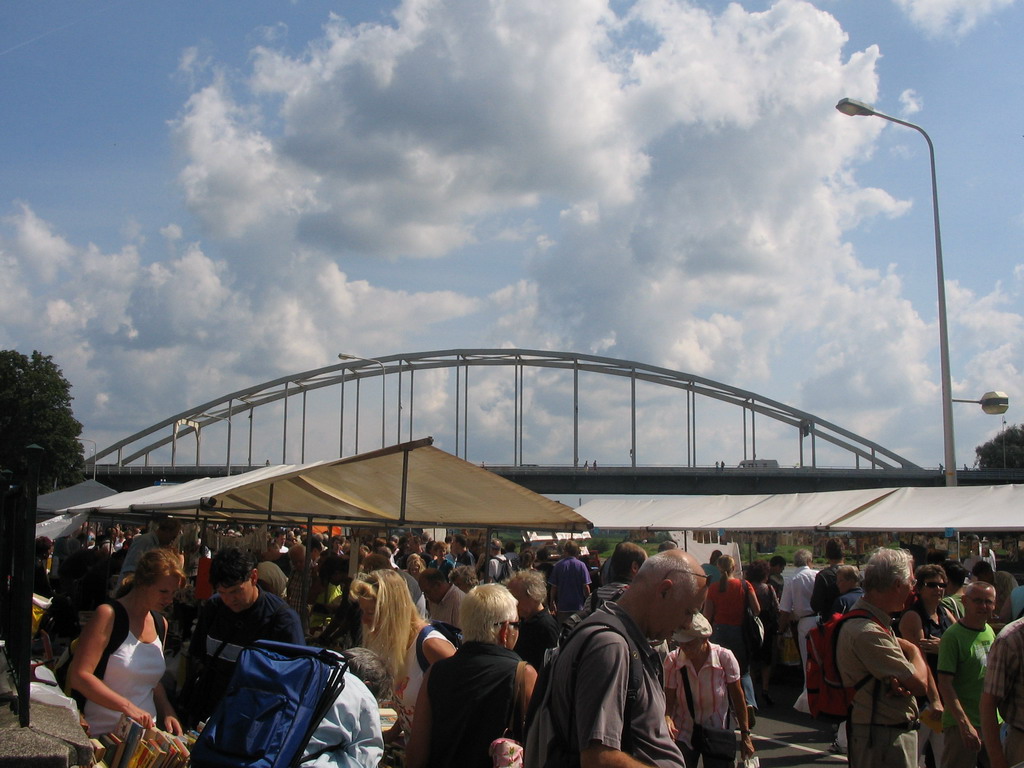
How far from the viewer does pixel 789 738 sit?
10250 millimetres

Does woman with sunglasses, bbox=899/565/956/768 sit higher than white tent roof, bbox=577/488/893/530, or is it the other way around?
white tent roof, bbox=577/488/893/530

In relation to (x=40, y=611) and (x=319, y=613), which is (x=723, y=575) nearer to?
(x=319, y=613)

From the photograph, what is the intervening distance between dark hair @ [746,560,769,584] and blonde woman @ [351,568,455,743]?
352 inches

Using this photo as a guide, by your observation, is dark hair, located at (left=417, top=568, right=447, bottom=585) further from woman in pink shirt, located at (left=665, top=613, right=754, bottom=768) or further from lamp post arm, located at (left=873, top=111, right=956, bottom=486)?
Result: lamp post arm, located at (left=873, top=111, right=956, bottom=486)

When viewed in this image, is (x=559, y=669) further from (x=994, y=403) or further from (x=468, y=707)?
(x=994, y=403)

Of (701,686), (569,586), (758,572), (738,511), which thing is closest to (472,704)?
(701,686)

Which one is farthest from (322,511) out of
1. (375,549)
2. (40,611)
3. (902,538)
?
(902,538)

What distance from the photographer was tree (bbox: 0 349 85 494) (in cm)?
7075

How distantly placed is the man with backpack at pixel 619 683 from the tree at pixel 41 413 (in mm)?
73916

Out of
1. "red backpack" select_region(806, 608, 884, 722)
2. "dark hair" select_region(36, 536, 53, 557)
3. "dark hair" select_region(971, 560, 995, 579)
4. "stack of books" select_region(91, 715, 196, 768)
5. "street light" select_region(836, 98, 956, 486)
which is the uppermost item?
"street light" select_region(836, 98, 956, 486)

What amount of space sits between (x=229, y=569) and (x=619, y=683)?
10.6 ft

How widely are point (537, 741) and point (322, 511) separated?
34.5 feet

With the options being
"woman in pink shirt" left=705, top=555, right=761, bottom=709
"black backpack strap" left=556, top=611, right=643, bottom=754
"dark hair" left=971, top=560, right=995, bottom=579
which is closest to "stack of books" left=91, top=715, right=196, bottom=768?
"black backpack strap" left=556, top=611, right=643, bottom=754

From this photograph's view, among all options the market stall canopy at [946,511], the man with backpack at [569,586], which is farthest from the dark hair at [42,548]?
the market stall canopy at [946,511]
